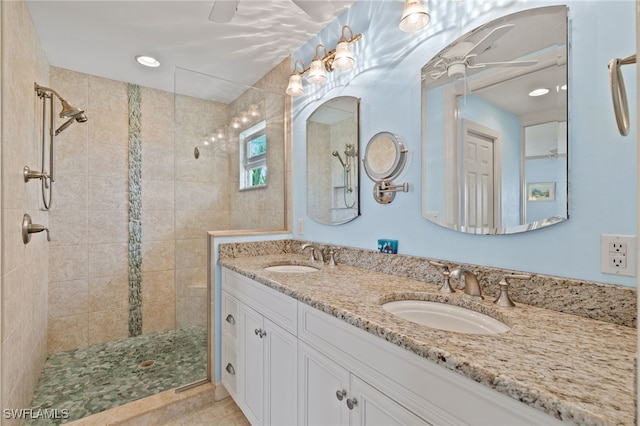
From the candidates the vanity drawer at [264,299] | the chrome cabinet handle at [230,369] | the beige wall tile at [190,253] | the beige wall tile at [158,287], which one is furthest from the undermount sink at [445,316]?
the beige wall tile at [158,287]

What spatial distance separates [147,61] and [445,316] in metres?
2.84

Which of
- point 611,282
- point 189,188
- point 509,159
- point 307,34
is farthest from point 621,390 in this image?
point 189,188

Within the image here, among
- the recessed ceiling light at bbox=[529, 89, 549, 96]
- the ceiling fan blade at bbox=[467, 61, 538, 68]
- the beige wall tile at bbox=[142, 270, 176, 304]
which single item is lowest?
the beige wall tile at bbox=[142, 270, 176, 304]

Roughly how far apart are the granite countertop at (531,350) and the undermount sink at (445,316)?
0.08 ft

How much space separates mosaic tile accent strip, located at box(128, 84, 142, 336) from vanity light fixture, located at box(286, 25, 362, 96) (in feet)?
5.63

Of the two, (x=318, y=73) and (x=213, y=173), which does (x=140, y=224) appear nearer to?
(x=213, y=173)

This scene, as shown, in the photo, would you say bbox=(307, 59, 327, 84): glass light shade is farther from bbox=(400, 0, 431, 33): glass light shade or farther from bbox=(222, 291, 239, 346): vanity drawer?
bbox=(222, 291, 239, 346): vanity drawer

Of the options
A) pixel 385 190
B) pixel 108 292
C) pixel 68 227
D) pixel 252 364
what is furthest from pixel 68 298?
pixel 385 190

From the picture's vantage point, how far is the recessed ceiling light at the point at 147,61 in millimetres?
2346

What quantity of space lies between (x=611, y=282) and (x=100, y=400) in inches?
104

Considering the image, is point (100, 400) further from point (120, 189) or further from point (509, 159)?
point (509, 159)

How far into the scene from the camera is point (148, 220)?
114 inches

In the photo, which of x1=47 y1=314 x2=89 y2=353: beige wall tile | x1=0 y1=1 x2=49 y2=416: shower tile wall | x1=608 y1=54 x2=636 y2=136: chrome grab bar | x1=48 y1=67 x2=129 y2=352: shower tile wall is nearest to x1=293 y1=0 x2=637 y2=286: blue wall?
x1=608 y1=54 x2=636 y2=136: chrome grab bar

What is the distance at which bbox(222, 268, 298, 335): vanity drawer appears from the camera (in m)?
1.25
